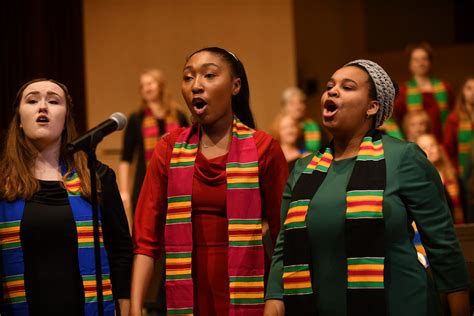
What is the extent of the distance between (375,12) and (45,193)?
9473mm

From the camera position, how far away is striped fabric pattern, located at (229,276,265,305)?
3.54 metres

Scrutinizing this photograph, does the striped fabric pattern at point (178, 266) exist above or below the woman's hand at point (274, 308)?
above

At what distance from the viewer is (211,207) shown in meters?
3.62

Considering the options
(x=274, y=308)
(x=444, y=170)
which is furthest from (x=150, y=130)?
(x=274, y=308)

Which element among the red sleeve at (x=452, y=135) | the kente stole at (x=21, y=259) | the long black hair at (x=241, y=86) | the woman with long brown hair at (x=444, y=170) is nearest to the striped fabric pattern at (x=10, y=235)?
the kente stole at (x=21, y=259)

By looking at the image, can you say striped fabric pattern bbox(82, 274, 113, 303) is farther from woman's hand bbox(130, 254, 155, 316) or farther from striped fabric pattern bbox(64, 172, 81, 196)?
striped fabric pattern bbox(64, 172, 81, 196)

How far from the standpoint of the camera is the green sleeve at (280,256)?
3.39m

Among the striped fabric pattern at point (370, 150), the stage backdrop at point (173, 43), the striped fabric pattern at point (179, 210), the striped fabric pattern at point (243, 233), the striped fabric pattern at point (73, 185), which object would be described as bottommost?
the striped fabric pattern at point (243, 233)

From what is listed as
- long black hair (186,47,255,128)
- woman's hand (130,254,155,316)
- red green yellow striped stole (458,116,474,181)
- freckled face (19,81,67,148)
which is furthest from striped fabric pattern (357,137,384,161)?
red green yellow striped stole (458,116,474,181)

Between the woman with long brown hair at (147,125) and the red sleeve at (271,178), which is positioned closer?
the red sleeve at (271,178)

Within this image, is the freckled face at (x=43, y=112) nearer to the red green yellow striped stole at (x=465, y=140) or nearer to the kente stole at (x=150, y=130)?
the kente stole at (x=150, y=130)

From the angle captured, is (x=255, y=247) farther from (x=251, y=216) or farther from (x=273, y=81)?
(x=273, y=81)

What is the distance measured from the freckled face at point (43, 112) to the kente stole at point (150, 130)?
12.2ft

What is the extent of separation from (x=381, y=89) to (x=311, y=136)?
5043 mm
